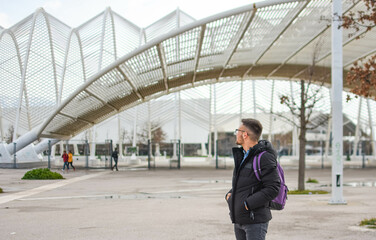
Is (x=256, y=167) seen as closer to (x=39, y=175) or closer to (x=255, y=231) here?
(x=255, y=231)

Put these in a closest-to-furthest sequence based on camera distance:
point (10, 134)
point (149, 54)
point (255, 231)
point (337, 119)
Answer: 1. point (255, 231)
2. point (337, 119)
3. point (149, 54)
4. point (10, 134)

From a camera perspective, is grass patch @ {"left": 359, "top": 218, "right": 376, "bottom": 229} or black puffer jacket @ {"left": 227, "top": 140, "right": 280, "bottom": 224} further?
grass patch @ {"left": 359, "top": 218, "right": 376, "bottom": 229}

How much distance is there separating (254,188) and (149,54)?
28.2m

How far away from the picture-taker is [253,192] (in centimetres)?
417

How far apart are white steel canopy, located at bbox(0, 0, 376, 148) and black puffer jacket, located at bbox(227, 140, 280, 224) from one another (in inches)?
899

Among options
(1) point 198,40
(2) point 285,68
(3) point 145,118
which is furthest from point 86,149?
(3) point 145,118

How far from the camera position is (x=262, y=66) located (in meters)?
47.2

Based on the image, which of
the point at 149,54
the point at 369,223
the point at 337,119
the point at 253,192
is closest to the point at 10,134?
the point at 149,54

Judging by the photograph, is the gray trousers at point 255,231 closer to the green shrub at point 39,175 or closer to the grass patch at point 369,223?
the grass patch at point 369,223

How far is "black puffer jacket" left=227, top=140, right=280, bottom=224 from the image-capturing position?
407 centimetres

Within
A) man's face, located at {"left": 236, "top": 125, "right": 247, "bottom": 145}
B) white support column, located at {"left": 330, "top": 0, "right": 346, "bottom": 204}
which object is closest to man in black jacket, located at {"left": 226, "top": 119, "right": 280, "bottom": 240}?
man's face, located at {"left": 236, "top": 125, "right": 247, "bottom": 145}

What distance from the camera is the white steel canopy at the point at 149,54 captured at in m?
30.4

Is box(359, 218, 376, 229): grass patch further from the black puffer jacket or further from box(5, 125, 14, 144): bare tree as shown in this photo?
box(5, 125, 14, 144): bare tree

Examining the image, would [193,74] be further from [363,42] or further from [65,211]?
[65,211]
